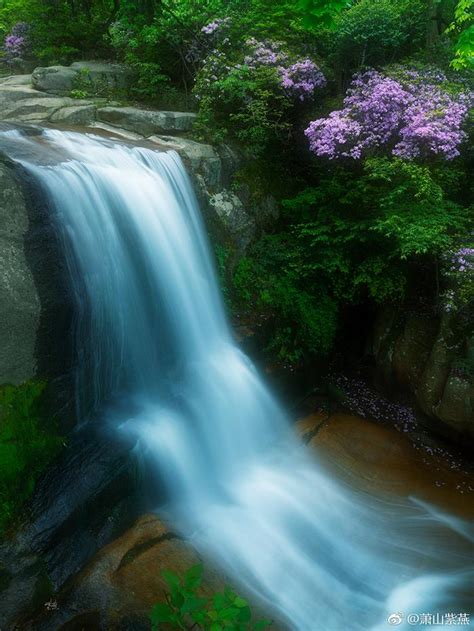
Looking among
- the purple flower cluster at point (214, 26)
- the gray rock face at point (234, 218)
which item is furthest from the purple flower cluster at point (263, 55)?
the gray rock face at point (234, 218)

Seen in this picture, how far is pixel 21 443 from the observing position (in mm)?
3955

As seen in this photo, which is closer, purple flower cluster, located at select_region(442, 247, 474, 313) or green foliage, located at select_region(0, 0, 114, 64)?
purple flower cluster, located at select_region(442, 247, 474, 313)

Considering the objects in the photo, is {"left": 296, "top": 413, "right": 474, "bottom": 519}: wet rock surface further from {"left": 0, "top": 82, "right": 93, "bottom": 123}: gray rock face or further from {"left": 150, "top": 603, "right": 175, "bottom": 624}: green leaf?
{"left": 0, "top": 82, "right": 93, "bottom": 123}: gray rock face

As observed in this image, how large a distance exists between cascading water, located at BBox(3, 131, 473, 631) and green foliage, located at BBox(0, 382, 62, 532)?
569mm

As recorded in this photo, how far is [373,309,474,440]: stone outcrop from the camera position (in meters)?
5.57

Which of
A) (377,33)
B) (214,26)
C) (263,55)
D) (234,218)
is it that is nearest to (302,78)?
(263,55)

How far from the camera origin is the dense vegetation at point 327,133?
5.89m

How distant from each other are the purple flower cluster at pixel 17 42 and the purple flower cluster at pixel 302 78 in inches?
220

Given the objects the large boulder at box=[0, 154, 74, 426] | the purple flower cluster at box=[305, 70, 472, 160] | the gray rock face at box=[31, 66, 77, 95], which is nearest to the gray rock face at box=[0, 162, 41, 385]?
the large boulder at box=[0, 154, 74, 426]

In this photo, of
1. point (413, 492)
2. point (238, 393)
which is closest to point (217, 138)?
point (238, 393)

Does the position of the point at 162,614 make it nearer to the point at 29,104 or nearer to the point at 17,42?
the point at 29,104

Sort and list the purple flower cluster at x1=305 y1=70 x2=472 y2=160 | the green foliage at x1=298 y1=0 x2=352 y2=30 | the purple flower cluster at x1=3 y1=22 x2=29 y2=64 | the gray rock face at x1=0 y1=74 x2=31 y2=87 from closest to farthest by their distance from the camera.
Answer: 1. the green foliage at x1=298 y1=0 x2=352 y2=30
2. the purple flower cluster at x1=305 y1=70 x2=472 y2=160
3. the gray rock face at x1=0 y1=74 x2=31 y2=87
4. the purple flower cluster at x1=3 y1=22 x2=29 y2=64

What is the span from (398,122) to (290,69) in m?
2.13

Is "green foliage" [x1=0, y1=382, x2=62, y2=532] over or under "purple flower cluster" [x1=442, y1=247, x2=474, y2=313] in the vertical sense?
under
